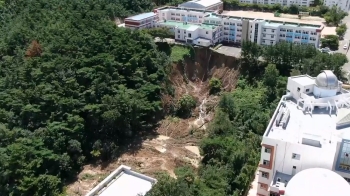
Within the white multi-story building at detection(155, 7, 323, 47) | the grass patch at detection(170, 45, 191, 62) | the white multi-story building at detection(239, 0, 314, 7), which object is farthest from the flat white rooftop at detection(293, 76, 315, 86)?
the white multi-story building at detection(239, 0, 314, 7)

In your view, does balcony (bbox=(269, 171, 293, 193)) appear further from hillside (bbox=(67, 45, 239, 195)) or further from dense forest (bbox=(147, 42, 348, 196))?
hillside (bbox=(67, 45, 239, 195))

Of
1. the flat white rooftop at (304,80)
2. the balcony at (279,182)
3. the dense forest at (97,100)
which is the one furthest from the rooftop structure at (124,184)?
the flat white rooftop at (304,80)

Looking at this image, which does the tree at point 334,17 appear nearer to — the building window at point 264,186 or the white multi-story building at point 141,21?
the white multi-story building at point 141,21

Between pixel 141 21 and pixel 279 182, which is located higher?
pixel 141 21

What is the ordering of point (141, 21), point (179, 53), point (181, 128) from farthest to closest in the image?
point (141, 21)
point (179, 53)
point (181, 128)

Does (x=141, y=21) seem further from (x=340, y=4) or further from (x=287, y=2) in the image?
(x=340, y=4)

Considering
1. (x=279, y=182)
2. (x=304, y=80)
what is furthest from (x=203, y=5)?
(x=279, y=182)

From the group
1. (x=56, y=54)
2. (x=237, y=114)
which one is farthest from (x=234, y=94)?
(x=56, y=54)
